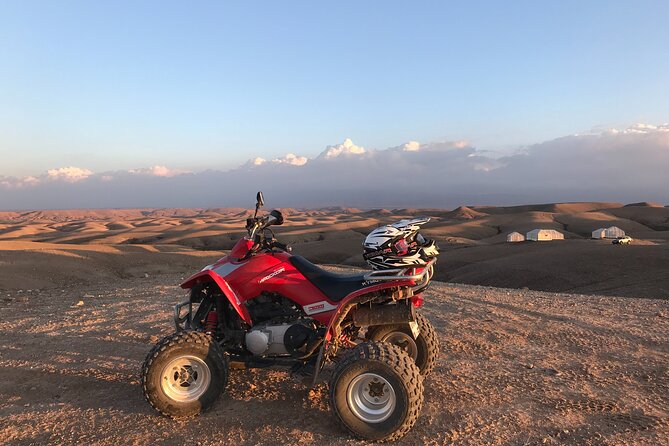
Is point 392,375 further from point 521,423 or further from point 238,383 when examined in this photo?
point 238,383

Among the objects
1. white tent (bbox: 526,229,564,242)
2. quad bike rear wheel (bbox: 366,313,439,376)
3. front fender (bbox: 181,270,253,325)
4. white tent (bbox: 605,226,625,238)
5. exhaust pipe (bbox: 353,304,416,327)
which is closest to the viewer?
front fender (bbox: 181,270,253,325)

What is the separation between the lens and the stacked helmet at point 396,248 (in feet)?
13.4

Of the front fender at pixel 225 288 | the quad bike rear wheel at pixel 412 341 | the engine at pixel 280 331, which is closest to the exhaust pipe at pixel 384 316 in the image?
the engine at pixel 280 331

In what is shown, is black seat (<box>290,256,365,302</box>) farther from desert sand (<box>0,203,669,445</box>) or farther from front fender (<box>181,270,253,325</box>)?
desert sand (<box>0,203,669,445</box>)

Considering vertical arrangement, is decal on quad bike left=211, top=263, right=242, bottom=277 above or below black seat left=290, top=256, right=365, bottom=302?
above

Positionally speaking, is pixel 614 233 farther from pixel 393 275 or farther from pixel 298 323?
Answer: pixel 298 323

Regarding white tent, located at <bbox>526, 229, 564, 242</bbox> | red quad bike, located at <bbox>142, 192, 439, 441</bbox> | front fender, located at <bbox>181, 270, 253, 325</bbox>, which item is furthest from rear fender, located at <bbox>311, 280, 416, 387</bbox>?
white tent, located at <bbox>526, 229, 564, 242</bbox>

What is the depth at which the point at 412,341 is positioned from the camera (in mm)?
5027

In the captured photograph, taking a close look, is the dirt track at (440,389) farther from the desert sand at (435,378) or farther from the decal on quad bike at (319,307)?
the decal on quad bike at (319,307)

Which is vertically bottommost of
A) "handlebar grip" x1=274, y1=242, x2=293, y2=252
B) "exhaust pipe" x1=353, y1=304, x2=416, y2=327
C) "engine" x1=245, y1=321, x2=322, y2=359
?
"engine" x1=245, y1=321, x2=322, y2=359

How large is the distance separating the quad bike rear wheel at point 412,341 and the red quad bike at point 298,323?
55 centimetres

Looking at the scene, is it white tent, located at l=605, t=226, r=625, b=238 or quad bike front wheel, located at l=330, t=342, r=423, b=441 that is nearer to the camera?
quad bike front wheel, located at l=330, t=342, r=423, b=441

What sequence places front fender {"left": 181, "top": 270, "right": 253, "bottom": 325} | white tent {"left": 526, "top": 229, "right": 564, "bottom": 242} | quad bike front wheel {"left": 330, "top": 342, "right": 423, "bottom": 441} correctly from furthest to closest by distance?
white tent {"left": 526, "top": 229, "right": 564, "bottom": 242} → front fender {"left": 181, "top": 270, "right": 253, "bottom": 325} → quad bike front wheel {"left": 330, "top": 342, "right": 423, "bottom": 441}

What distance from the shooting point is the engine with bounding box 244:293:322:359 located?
424 centimetres
